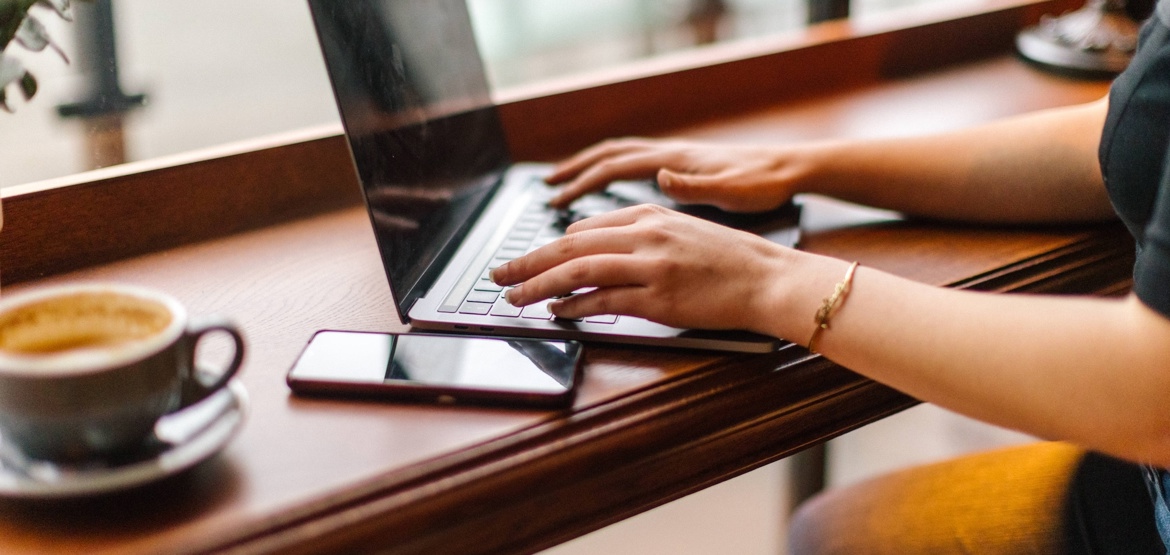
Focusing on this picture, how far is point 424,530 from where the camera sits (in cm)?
48

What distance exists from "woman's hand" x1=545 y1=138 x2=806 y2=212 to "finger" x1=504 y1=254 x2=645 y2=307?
0.17 m

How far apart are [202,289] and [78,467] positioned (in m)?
0.29

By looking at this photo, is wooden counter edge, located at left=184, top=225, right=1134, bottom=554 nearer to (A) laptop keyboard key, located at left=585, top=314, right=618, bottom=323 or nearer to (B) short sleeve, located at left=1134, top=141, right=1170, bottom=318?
(A) laptop keyboard key, located at left=585, top=314, right=618, bottom=323

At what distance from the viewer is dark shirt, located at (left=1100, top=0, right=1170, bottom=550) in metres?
0.59

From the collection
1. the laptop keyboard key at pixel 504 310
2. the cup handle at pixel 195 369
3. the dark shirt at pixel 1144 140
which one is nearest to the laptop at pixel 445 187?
the laptop keyboard key at pixel 504 310

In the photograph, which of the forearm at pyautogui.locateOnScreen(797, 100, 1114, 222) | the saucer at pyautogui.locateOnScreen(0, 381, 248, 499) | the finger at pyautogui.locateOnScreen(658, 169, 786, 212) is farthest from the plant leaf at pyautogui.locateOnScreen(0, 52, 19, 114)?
the forearm at pyautogui.locateOnScreen(797, 100, 1114, 222)

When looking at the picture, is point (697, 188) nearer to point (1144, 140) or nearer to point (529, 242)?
point (529, 242)

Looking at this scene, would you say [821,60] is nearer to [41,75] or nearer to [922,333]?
[922,333]

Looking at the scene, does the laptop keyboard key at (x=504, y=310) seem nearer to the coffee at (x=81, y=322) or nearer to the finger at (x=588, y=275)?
the finger at (x=588, y=275)

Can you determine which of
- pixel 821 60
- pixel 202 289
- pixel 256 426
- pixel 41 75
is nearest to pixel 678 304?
pixel 256 426

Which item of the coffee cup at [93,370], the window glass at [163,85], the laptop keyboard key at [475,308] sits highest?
the window glass at [163,85]

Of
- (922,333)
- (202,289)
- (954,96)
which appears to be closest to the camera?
(922,333)

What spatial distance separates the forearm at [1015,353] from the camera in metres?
0.49

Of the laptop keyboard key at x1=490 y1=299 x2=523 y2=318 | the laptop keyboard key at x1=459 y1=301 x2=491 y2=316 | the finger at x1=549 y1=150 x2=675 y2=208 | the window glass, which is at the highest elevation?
the window glass
